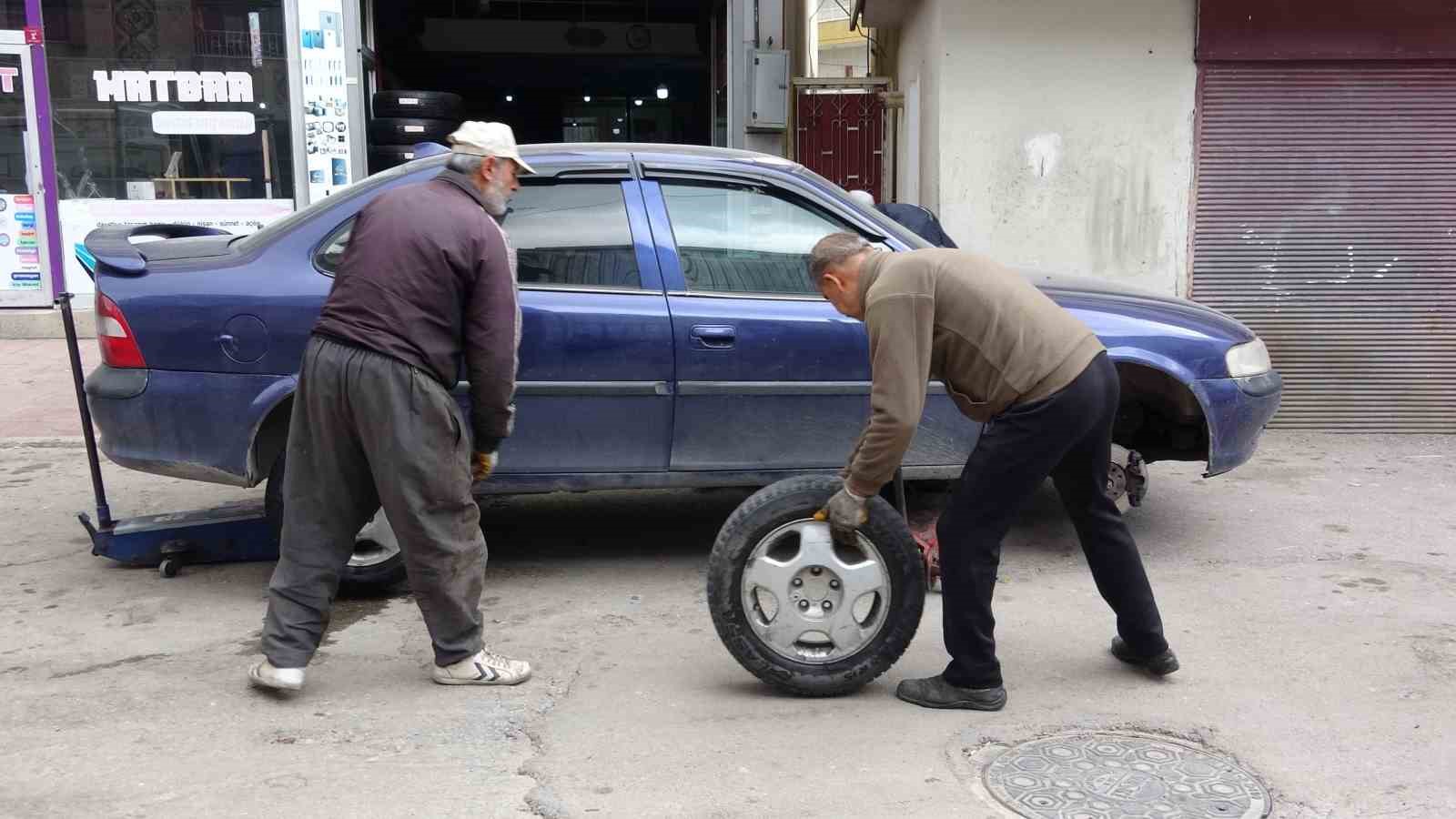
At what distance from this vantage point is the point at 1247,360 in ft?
18.6

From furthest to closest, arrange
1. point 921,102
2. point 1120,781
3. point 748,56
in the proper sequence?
point 748,56, point 921,102, point 1120,781

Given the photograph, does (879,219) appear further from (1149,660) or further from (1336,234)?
(1336,234)

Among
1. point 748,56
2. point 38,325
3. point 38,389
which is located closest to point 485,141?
point 38,389

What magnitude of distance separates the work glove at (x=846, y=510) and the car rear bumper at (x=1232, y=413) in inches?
88.6

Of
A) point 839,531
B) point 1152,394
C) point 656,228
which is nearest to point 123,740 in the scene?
point 839,531

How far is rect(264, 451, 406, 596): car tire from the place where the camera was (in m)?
5.12

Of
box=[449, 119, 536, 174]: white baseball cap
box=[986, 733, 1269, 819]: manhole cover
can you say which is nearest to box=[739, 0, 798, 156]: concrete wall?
box=[449, 119, 536, 174]: white baseball cap

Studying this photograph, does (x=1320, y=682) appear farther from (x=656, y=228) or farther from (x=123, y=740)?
(x=123, y=740)

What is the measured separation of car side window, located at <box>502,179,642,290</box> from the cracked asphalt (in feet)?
4.13

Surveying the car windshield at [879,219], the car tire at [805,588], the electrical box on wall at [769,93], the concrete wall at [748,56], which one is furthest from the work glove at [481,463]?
the concrete wall at [748,56]

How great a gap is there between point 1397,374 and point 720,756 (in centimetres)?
680

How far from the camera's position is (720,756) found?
12.3ft

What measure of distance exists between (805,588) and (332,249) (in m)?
2.40

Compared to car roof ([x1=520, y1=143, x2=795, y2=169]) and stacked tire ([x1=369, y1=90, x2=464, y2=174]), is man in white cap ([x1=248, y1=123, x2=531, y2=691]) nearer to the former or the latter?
car roof ([x1=520, y1=143, x2=795, y2=169])
